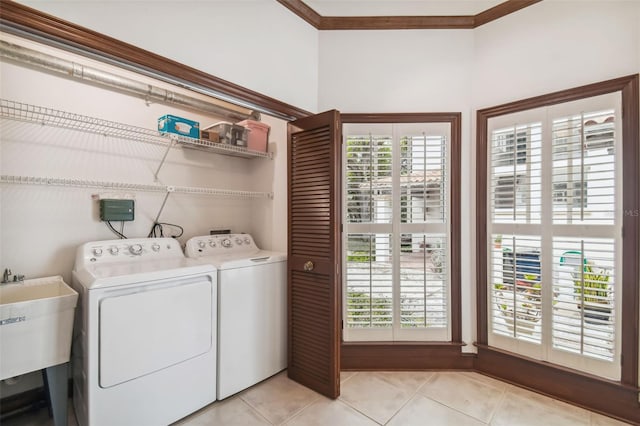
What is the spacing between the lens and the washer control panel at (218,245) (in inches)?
92.8

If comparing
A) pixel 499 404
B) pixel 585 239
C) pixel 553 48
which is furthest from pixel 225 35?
pixel 499 404

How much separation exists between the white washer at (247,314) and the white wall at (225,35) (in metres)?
1.28

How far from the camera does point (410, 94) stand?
93.8 inches

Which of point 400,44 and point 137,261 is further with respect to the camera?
point 400,44

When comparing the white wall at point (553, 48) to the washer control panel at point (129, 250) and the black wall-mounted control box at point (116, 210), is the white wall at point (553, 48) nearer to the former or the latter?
the washer control panel at point (129, 250)

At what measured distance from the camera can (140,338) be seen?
5.24 ft

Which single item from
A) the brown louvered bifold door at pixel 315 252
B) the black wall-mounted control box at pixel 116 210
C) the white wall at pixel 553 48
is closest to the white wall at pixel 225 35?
the brown louvered bifold door at pixel 315 252

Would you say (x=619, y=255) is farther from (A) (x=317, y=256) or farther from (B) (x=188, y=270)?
(B) (x=188, y=270)

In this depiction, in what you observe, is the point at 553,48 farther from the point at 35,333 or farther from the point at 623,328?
the point at 35,333

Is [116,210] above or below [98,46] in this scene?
below

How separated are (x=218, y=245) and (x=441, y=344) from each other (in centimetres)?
203

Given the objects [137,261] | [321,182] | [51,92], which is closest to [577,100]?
[321,182]

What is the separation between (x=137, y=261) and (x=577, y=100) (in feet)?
10.5

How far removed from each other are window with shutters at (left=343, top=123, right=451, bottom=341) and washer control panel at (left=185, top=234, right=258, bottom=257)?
0.93 metres
